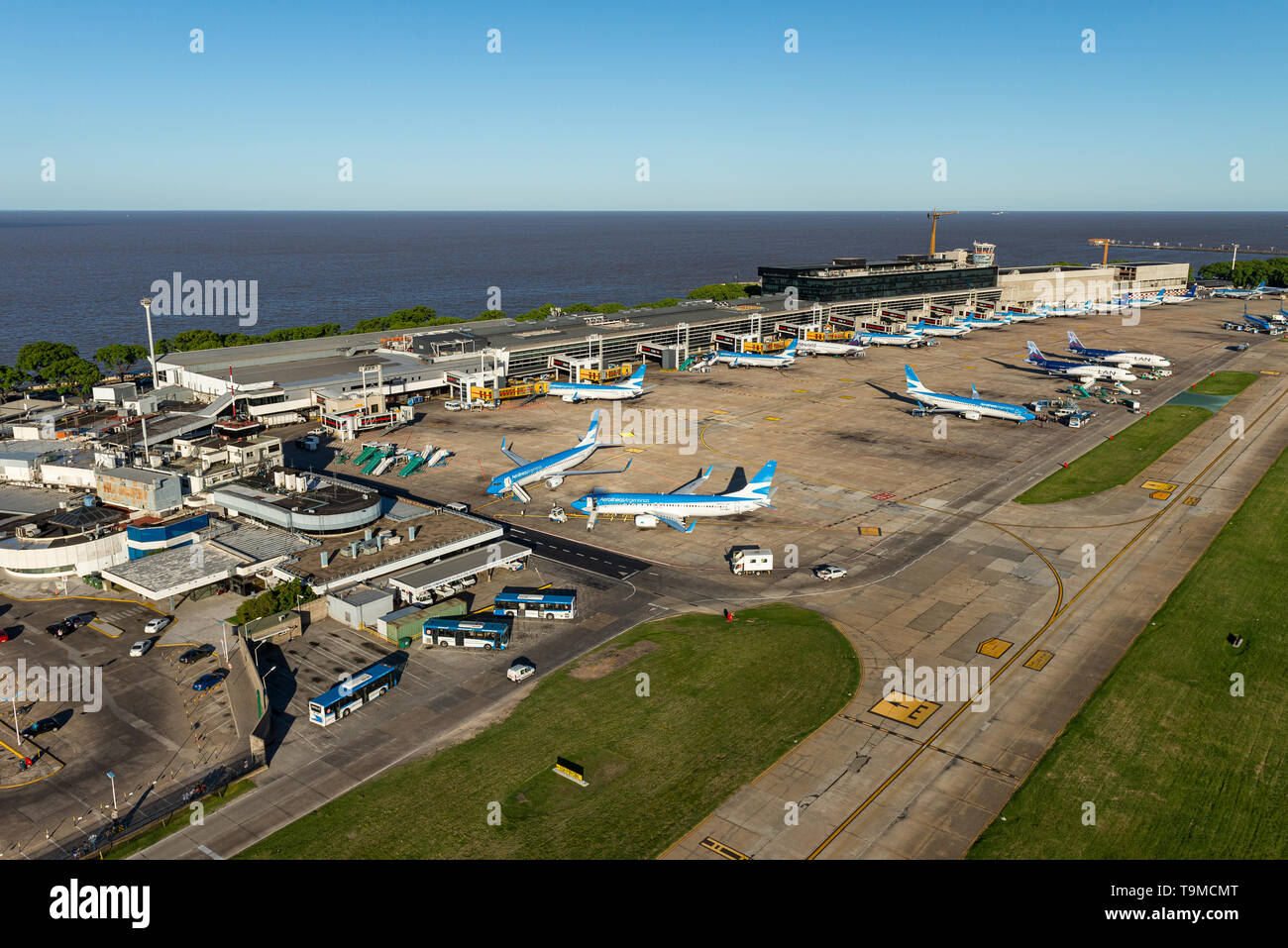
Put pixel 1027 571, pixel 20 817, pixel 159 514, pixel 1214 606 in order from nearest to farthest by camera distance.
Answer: pixel 20 817, pixel 1214 606, pixel 1027 571, pixel 159 514

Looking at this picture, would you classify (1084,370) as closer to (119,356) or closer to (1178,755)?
(1178,755)

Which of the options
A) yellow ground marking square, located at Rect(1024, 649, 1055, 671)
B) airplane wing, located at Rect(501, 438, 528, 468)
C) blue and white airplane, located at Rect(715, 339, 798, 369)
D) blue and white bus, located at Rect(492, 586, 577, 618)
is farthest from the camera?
blue and white airplane, located at Rect(715, 339, 798, 369)

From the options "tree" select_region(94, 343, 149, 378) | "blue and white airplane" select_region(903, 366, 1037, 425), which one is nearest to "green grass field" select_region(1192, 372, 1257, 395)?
"blue and white airplane" select_region(903, 366, 1037, 425)

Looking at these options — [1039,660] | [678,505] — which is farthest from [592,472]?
[1039,660]

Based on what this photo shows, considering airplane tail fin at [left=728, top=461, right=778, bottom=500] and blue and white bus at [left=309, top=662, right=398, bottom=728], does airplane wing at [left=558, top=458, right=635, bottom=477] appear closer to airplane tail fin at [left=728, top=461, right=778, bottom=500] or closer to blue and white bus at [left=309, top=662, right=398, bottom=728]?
airplane tail fin at [left=728, top=461, right=778, bottom=500]
